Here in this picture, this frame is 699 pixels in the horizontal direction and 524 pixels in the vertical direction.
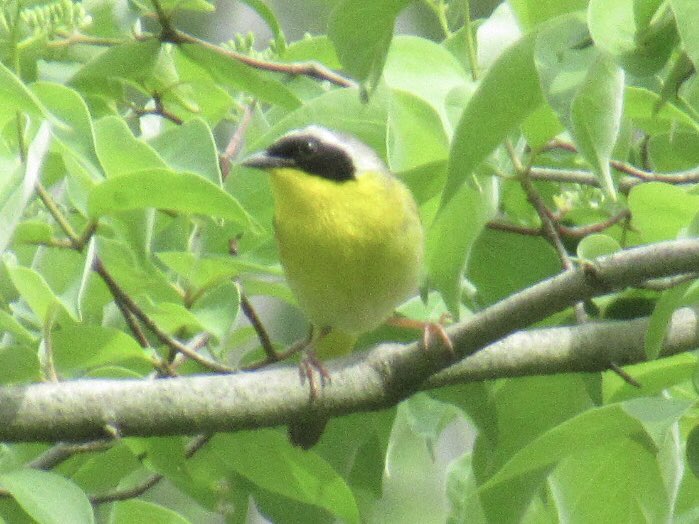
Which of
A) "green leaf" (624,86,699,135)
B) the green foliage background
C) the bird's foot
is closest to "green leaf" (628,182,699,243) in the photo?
the green foliage background

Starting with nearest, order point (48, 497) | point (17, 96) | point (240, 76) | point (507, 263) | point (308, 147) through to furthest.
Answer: point (17, 96)
point (48, 497)
point (507, 263)
point (240, 76)
point (308, 147)

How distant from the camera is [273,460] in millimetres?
2053

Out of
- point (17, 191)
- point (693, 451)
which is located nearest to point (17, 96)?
point (17, 191)

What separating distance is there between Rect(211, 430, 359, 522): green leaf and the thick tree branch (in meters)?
0.06

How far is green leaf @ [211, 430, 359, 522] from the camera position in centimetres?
204

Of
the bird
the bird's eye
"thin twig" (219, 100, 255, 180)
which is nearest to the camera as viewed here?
"thin twig" (219, 100, 255, 180)

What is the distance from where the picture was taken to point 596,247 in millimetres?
1872

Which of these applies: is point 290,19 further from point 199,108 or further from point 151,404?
point 151,404

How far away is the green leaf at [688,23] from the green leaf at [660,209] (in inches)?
21.9

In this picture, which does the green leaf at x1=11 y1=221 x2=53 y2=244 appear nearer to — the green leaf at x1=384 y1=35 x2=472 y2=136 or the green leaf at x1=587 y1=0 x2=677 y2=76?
the green leaf at x1=384 y1=35 x2=472 y2=136

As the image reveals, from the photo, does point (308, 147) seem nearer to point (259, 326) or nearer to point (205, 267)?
point (259, 326)

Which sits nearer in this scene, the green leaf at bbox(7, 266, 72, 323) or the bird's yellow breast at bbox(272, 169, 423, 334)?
the green leaf at bbox(7, 266, 72, 323)

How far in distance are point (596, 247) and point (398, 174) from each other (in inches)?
12.5

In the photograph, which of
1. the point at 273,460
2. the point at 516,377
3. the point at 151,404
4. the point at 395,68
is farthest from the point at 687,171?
the point at 151,404
